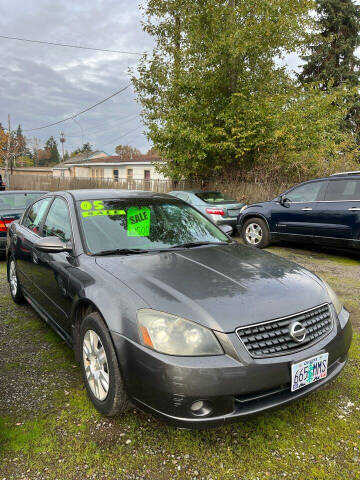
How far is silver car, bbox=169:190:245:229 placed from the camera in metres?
9.95

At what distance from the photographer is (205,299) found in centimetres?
210

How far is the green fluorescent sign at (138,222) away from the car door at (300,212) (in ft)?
16.9

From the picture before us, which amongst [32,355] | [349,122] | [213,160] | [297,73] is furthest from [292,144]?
[297,73]

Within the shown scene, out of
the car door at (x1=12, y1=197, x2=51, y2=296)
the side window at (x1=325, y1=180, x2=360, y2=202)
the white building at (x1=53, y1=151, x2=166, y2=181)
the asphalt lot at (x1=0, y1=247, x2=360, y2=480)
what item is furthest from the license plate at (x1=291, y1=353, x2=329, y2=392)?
the white building at (x1=53, y1=151, x2=166, y2=181)

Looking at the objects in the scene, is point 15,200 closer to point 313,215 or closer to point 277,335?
point 313,215

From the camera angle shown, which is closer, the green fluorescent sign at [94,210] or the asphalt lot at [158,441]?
the asphalt lot at [158,441]

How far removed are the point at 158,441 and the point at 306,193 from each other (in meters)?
6.67

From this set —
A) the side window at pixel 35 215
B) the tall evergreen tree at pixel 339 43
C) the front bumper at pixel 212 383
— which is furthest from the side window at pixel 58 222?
the tall evergreen tree at pixel 339 43

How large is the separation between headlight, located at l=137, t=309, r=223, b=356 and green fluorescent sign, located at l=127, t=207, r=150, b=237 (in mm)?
1192

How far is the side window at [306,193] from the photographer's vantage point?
7492 millimetres

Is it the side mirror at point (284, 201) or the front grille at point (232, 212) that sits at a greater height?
the side mirror at point (284, 201)

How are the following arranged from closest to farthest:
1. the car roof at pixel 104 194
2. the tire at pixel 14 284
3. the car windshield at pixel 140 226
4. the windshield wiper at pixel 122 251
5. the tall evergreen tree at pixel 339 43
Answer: the windshield wiper at pixel 122 251 → the car windshield at pixel 140 226 → the car roof at pixel 104 194 → the tire at pixel 14 284 → the tall evergreen tree at pixel 339 43

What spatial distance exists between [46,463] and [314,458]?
1528 millimetres

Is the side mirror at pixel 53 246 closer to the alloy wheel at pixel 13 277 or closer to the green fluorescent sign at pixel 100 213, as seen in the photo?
the green fluorescent sign at pixel 100 213
